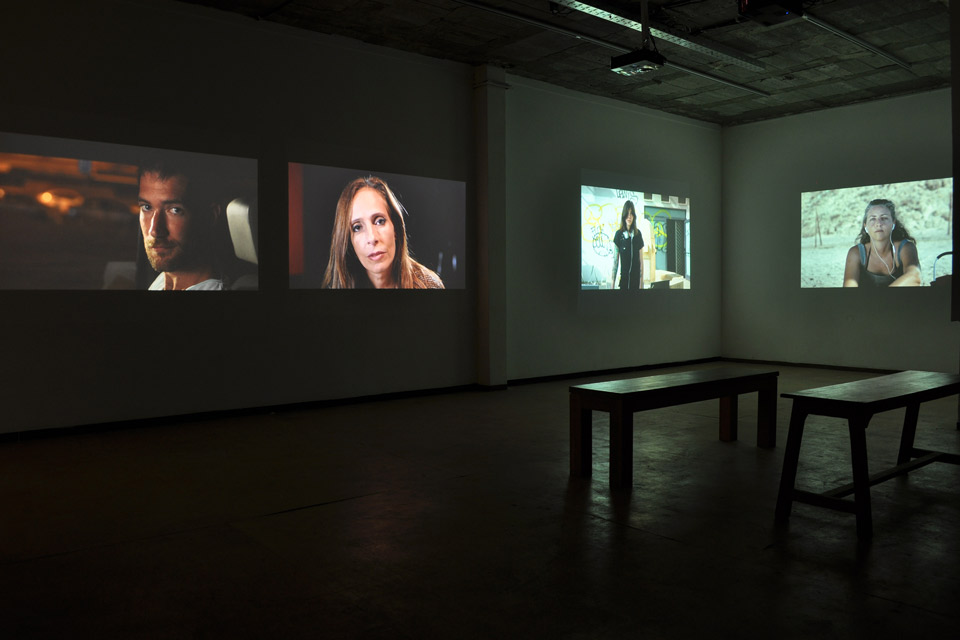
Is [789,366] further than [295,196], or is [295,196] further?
[789,366]

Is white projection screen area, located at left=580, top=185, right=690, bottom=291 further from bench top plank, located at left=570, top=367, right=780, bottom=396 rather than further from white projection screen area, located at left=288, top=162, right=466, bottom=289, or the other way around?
bench top plank, located at left=570, top=367, right=780, bottom=396

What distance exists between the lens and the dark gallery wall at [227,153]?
17.1ft

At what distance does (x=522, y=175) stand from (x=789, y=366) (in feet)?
15.1

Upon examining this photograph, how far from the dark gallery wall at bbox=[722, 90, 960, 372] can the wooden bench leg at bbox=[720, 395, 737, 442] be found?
492cm

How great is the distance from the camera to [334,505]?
3568mm

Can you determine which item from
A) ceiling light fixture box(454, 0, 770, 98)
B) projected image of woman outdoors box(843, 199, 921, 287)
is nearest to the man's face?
ceiling light fixture box(454, 0, 770, 98)

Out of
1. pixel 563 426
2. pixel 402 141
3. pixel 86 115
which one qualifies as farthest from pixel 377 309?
pixel 86 115

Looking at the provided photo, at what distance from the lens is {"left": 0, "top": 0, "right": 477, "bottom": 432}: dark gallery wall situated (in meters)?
5.23

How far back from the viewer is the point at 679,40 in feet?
21.4

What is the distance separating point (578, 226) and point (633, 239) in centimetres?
103

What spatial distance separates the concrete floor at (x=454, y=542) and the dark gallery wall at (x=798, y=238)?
13.4ft

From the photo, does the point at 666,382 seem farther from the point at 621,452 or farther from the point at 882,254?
the point at 882,254

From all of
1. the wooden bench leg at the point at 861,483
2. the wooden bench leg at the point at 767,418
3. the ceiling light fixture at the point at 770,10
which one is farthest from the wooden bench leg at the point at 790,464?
the ceiling light fixture at the point at 770,10

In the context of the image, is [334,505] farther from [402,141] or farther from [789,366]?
[789,366]
